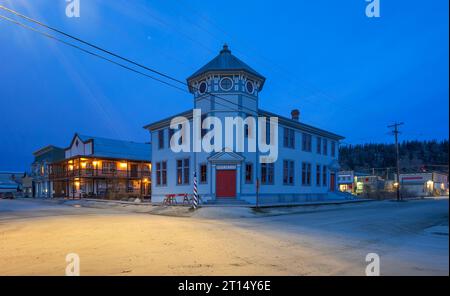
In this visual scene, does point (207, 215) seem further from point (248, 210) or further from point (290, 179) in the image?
point (290, 179)

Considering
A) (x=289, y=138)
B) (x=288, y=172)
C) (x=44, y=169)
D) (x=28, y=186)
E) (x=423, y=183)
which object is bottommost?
(x=423, y=183)

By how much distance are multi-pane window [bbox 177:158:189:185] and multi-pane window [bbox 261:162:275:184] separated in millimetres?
6843

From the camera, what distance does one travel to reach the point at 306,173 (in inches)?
1364

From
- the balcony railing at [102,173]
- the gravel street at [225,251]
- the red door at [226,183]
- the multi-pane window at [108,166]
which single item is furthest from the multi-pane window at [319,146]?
the multi-pane window at [108,166]

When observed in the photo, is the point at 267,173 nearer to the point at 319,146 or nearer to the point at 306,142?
the point at 306,142

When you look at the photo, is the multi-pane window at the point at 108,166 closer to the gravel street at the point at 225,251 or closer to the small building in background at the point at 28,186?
the small building in background at the point at 28,186

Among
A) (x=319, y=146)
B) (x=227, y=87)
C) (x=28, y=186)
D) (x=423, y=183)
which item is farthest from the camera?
(x=28, y=186)

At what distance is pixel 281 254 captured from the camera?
8523mm

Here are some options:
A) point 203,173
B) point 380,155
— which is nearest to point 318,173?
point 203,173

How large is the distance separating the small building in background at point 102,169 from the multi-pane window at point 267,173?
26295 mm

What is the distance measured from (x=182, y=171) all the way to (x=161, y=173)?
381 centimetres

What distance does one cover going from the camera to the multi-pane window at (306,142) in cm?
3447

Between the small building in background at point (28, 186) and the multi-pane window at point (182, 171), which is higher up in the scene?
the multi-pane window at point (182, 171)

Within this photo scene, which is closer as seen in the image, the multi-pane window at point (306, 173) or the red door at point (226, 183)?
the red door at point (226, 183)
